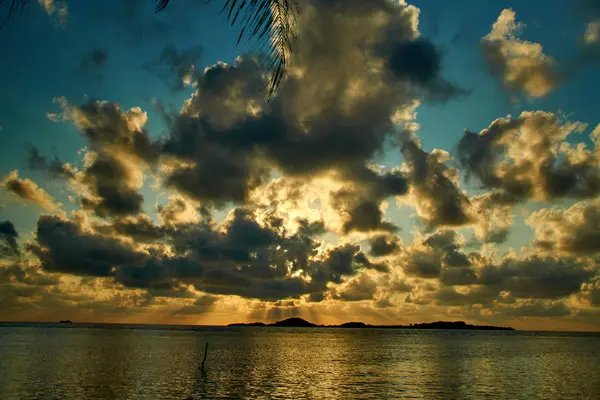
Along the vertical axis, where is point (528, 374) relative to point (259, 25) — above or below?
below

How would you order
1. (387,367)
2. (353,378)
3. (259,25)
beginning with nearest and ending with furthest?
(259,25)
(353,378)
(387,367)

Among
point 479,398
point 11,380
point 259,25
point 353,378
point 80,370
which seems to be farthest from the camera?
point 80,370

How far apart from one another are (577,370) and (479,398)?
41490 mm

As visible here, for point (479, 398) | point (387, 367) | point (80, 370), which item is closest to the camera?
point (479, 398)

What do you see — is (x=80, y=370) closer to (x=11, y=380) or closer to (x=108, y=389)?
(x=11, y=380)

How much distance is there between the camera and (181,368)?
219 feet

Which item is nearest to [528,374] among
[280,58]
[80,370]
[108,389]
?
[108,389]

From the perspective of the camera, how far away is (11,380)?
5097 cm

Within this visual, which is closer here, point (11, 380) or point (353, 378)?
point (11, 380)

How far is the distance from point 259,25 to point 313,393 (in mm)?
45604

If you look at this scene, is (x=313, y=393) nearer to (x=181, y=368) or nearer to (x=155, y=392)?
(x=155, y=392)

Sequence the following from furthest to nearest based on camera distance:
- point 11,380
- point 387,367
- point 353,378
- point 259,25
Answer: point 387,367, point 353,378, point 11,380, point 259,25

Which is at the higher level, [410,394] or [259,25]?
[259,25]

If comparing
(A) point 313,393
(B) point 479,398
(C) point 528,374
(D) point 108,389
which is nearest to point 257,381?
(A) point 313,393
